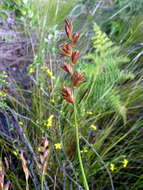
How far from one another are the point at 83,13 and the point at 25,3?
0.48 m

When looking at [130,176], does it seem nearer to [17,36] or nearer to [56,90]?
[56,90]

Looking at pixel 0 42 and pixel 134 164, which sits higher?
pixel 0 42

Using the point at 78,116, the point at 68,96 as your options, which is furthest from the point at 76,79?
the point at 78,116

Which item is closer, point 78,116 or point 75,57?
point 75,57

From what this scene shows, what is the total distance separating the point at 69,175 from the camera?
992 millimetres

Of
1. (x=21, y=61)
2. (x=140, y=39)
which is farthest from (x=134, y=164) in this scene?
(x=21, y=61)

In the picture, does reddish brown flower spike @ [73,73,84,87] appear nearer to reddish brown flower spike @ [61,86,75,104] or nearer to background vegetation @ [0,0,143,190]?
reddish brown flower spike @ [61,86,75,104]

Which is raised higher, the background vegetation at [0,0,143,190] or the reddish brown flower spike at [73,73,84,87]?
the background vegetation at [0,0,143,190]

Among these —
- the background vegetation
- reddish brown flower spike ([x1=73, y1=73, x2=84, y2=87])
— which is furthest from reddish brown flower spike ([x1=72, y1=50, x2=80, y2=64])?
the background vegetation

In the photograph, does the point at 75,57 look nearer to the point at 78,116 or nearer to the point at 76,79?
the point at 76,79

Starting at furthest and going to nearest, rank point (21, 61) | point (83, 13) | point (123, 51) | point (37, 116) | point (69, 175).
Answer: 1. point (83, 13)
2. point (21, 61)
3. point (123, 51)
4. point (37, 116)
5. point (69, 175)

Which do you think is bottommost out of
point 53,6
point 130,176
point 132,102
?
point 130,176

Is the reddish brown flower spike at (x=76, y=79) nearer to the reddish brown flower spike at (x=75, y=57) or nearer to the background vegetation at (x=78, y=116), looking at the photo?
the reddish brown flower spike at (x=75, y=57)

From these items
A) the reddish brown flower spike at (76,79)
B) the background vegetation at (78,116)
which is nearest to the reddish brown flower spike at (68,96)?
the reddish brown flower spike at (76,79)
